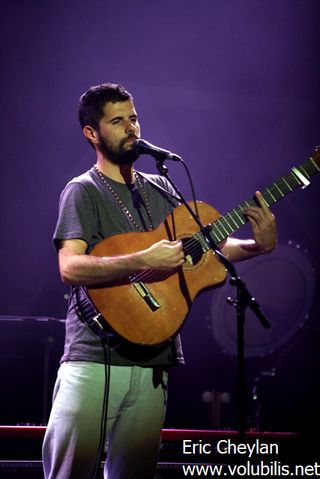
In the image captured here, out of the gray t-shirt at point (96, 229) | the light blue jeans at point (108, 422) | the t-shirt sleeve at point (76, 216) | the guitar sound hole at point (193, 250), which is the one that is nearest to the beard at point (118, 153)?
the gray t-shirt at point (96, 229)

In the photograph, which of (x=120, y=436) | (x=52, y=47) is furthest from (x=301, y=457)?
(x=52, y=47)

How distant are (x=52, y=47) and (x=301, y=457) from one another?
414 centimetres

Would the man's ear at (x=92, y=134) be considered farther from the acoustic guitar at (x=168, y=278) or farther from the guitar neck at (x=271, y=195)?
the guitar neck at (x=271, y=195)

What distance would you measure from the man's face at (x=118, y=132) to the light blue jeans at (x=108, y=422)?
1.03 meters

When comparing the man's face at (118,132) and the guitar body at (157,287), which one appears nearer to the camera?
the guitar body at (157,287)

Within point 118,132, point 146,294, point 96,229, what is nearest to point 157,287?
point 146,294

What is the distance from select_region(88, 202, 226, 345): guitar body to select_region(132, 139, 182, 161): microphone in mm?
311

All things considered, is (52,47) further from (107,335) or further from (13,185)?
(107,335)

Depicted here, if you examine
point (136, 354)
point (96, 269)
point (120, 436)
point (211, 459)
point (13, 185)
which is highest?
point (13, 185)

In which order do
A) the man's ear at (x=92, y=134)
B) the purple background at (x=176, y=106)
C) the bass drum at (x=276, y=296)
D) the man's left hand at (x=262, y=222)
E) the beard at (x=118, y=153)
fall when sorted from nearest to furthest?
the man's left hand at (x=262, y=222), the beard at (x=118, y=153), the man's ear at (x=92, y=134), the bass drum at (x=276, y=296), the purple background at (x=176, y=106)

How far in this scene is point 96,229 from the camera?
3160 millimetres

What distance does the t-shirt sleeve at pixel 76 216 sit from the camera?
10.0ft

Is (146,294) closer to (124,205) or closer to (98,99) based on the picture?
(124,205)

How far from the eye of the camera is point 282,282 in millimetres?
5867
